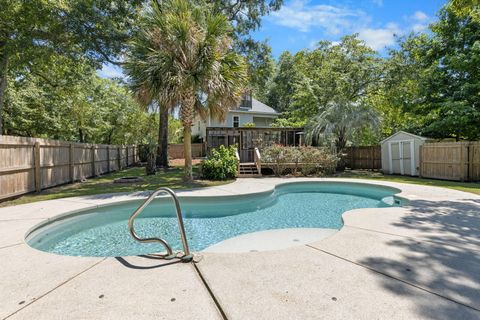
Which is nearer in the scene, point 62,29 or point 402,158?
point 62,29

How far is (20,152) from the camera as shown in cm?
779

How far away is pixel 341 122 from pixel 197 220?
11960 mm

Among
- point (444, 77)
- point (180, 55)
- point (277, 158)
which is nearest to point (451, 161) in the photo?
point (444, 77)

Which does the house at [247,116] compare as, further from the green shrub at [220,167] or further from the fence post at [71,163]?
the fence post at [71,163]

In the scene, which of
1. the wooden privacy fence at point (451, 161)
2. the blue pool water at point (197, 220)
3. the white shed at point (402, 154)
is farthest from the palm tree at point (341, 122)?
the blue pool water at point (197, 220)

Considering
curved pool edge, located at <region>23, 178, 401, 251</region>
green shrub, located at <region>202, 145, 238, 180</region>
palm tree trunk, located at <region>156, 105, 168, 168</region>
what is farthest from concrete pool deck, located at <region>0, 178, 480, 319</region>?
palm tree trunk, located at <region>156, 105, 168, 168</region>

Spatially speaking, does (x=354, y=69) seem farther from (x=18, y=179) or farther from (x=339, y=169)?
(x=18, y=179)

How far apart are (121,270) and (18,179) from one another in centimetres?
714

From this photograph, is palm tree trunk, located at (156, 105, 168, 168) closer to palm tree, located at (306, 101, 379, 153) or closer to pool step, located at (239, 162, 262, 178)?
pool step, located at (239, 162, 262, 178)

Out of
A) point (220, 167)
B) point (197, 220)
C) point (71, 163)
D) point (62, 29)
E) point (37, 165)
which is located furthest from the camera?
point (220, 167)

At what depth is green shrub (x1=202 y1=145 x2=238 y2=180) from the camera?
11.8 metres

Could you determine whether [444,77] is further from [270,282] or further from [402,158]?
[270,282]

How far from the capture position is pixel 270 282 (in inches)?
111

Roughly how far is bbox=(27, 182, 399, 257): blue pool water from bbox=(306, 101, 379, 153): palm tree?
6.07 m
